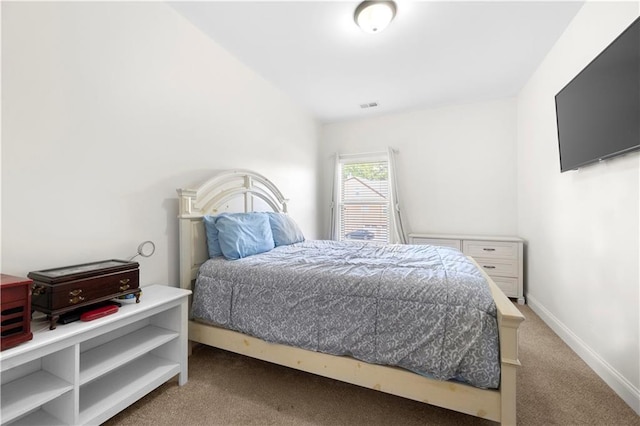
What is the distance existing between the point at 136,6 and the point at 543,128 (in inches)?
143

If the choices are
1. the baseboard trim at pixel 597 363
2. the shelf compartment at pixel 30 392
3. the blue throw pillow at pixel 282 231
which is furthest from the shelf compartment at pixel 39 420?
the baseboard trim at pixel 597 363

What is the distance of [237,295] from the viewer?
1.76m

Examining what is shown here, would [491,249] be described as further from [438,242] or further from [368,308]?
[368,308]

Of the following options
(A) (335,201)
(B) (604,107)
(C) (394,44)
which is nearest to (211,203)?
(C) (394,44)

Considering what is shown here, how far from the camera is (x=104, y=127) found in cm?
165

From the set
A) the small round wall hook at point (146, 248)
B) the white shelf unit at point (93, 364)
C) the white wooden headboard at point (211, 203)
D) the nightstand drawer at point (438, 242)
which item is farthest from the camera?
the nightstand drawer at point (438, 242)

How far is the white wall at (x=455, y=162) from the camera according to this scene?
3579mm

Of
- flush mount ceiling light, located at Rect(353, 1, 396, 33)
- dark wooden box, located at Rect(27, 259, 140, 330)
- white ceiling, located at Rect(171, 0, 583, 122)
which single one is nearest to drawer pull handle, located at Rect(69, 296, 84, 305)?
dark wooden box, located at Rect(27, 259, 140, 330)

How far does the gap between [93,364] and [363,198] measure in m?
3.69

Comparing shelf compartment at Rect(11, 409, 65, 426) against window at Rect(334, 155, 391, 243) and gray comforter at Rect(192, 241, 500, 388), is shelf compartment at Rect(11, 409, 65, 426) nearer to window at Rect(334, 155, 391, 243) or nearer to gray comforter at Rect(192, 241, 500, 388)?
gray comforter at Rect(192, 241, 500, 388)

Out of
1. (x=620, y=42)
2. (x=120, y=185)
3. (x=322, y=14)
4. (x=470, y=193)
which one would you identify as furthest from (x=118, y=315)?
(x=470, y=193)

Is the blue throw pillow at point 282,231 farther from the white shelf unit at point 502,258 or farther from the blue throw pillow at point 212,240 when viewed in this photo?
the white shelf unit at point 502,258

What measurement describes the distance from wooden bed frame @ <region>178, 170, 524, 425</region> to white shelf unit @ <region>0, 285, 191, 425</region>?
264 millimetres

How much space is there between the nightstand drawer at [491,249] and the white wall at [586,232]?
18 cm
